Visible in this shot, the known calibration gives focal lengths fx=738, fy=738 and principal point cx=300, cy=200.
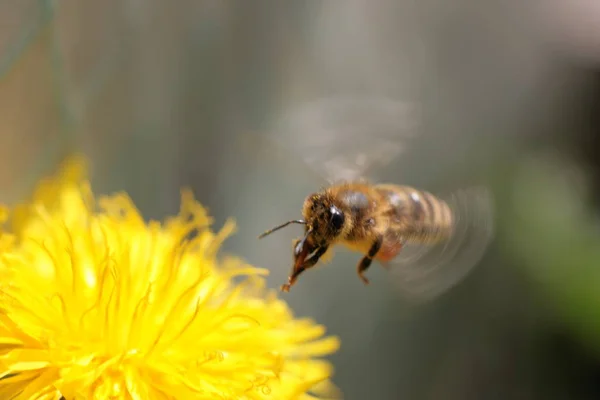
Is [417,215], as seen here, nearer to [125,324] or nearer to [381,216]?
[381,216]

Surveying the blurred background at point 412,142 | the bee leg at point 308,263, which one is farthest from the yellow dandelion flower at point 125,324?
the blurred background at point 412,142

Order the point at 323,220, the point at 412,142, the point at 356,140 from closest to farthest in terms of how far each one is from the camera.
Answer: the point at 323,220, the point at 356,140, the point at 412,142

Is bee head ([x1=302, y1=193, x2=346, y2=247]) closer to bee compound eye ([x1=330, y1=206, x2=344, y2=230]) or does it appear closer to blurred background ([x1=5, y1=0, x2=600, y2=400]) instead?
bee compound eye ([x1=330, y1=206, x2=344, y2=230])

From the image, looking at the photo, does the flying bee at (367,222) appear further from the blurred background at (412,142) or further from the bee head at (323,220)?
the blurred background at (412,142)

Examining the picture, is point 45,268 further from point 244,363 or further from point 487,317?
point 487,317

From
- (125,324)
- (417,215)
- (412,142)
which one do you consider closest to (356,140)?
(417,215)

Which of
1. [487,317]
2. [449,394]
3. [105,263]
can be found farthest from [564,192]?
[105,263]

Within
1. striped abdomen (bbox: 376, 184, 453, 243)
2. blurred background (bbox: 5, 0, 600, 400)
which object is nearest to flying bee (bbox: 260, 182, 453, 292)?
striped abdomen (bbox: 376, 184, 453, 243)
